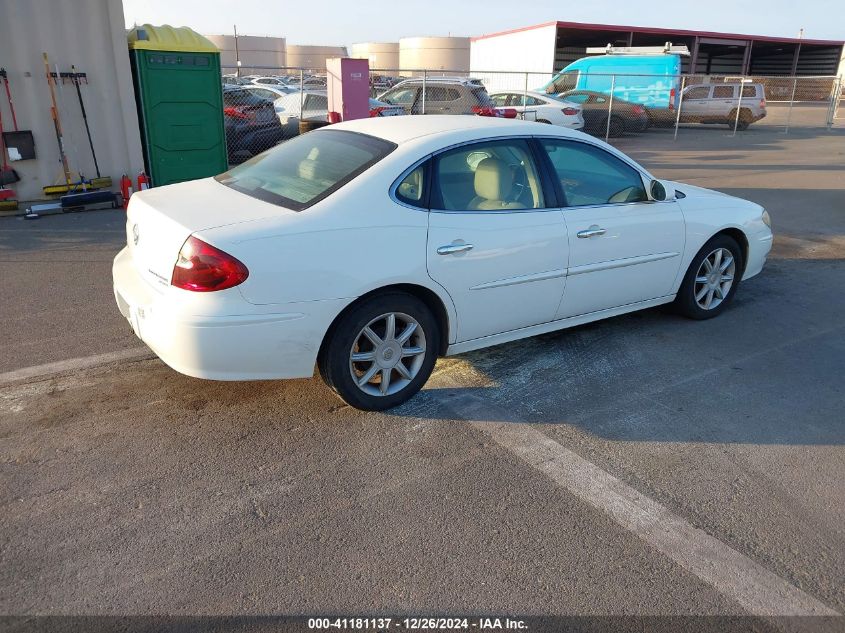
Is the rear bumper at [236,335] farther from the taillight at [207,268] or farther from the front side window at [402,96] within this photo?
the front side window at [402,96]

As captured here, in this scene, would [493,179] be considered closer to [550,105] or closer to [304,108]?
[304,108]

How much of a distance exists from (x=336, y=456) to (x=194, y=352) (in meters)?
0.87

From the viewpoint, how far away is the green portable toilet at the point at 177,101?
9.64 m

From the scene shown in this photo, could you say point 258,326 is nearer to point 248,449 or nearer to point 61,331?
point 248,449

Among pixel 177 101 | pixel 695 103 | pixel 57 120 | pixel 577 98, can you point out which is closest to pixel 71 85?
pixel 57 120

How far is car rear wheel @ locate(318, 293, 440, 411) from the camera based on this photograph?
3674mm

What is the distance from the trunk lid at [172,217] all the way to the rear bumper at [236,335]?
0.16 meters

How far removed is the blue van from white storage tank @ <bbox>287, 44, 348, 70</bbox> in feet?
183

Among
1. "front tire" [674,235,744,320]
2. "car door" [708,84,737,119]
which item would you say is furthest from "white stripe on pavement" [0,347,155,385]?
"car door" [708,84,737,119]

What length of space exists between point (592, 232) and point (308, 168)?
183 centimetres

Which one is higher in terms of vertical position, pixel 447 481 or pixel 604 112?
pixel 604 112

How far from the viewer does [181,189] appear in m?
4.21

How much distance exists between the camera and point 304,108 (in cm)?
1720

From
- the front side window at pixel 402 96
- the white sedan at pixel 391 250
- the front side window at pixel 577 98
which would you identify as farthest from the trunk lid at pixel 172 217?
the front side window at pixel 577 98
